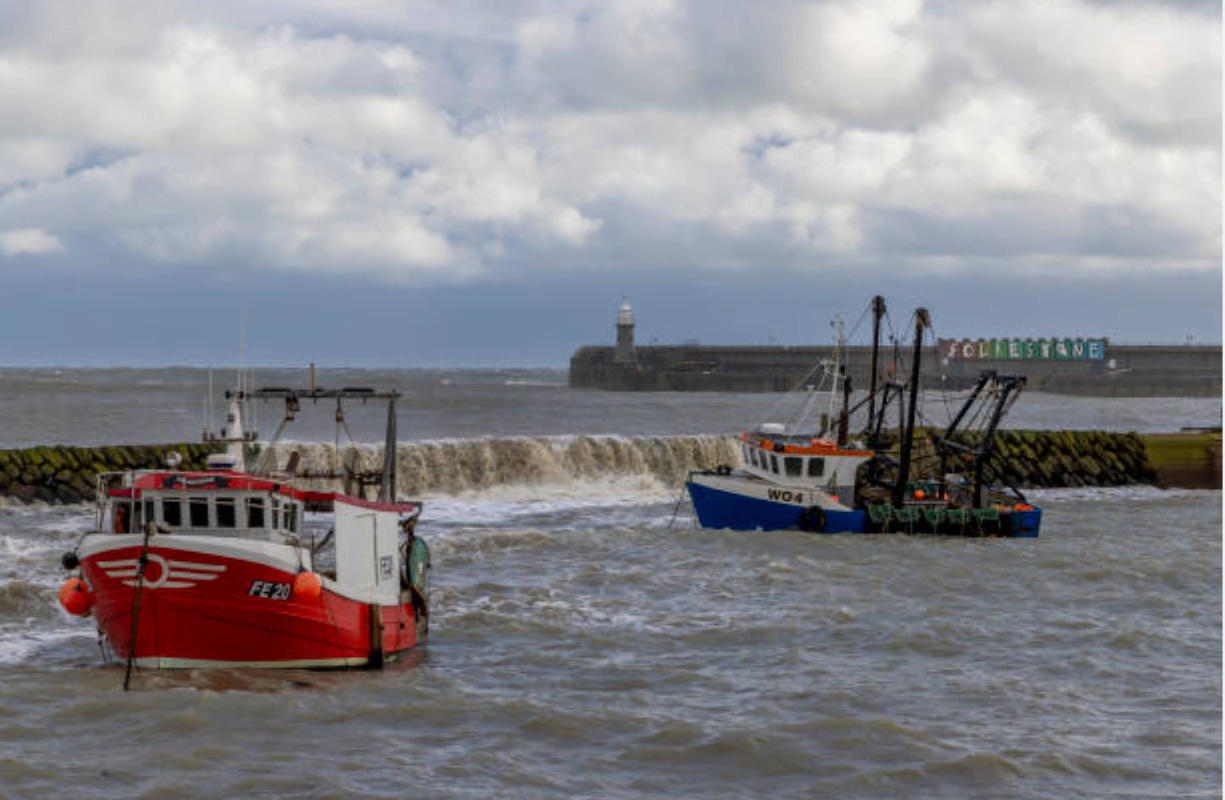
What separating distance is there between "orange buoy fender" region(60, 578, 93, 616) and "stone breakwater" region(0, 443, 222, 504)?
2728 cm

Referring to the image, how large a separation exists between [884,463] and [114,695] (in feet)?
94.4

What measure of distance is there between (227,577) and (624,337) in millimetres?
142907

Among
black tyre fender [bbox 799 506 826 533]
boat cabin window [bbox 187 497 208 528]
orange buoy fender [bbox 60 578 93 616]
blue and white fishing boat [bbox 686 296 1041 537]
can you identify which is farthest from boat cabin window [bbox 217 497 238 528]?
black tyre fender [bbox 799 506 826 533]

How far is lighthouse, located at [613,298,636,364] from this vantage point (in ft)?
525

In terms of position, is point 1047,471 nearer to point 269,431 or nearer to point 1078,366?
point 269,431

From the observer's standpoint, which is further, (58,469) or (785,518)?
(58,469)

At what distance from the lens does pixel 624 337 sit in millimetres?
161000

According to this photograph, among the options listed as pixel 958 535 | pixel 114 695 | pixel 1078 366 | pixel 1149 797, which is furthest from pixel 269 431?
pixel 1078 366

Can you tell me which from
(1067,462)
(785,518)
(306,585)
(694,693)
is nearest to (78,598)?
(306,585)

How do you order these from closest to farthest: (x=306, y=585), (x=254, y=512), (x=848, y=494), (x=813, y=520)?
(x=306, y=585), (x=254, y=512), (x=813, y=520), (x=848, y=494)

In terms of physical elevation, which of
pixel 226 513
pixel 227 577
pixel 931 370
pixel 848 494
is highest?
pixel 931 370

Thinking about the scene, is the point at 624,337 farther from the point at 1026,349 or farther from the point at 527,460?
the point at 527,460

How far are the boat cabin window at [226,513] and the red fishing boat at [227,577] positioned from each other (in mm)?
15

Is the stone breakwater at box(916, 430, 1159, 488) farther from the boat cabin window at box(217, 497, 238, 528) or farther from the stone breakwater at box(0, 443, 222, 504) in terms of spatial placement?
the boat cabin window at box(217, 497, 238, 528)
